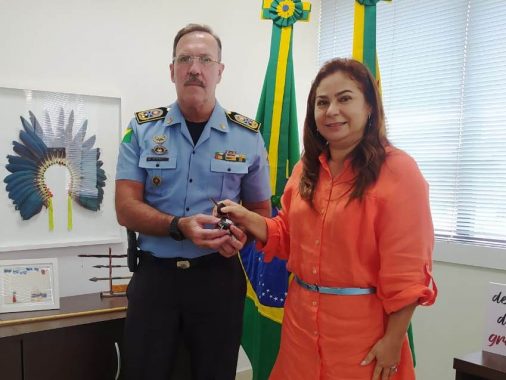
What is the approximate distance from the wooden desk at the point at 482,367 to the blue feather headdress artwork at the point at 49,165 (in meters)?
1.58

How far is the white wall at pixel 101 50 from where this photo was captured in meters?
1.82

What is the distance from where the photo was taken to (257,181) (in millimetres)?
1572

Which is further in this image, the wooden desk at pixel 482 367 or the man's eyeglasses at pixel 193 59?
the man's eyeglasses at pixel 193 59

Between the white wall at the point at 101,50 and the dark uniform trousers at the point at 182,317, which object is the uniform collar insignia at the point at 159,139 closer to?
the dark uniform trousers at the point at 182,317

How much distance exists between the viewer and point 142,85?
7.09 feet

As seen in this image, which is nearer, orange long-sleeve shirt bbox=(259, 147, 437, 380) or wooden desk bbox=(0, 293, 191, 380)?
orange long-sleeve shirt bbox=(259, 147, 437, 380)

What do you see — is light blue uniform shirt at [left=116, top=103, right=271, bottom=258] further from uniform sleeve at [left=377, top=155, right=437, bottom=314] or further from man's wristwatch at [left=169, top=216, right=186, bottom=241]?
uniform sleeve at [left=377, top=155, right=437, bottom=314]

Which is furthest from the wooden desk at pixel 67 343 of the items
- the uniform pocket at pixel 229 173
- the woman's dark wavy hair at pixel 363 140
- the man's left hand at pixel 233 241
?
the woman's dark wavy hair at pixel 363 140

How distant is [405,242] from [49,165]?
4.98ft

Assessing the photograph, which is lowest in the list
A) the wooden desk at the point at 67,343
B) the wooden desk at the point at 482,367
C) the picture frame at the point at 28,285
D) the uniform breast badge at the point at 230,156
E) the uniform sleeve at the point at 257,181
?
the wooden desk at the point at 67,343

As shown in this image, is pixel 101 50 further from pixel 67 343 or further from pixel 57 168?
pixel 67 343

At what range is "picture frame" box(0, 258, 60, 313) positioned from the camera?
65.2 inches

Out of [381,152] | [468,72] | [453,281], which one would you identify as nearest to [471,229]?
[453,281]

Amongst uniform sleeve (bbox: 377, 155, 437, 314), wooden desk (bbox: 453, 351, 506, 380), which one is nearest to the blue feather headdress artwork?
uniform sleeve (bbox: 377, 155, 437, 314)
